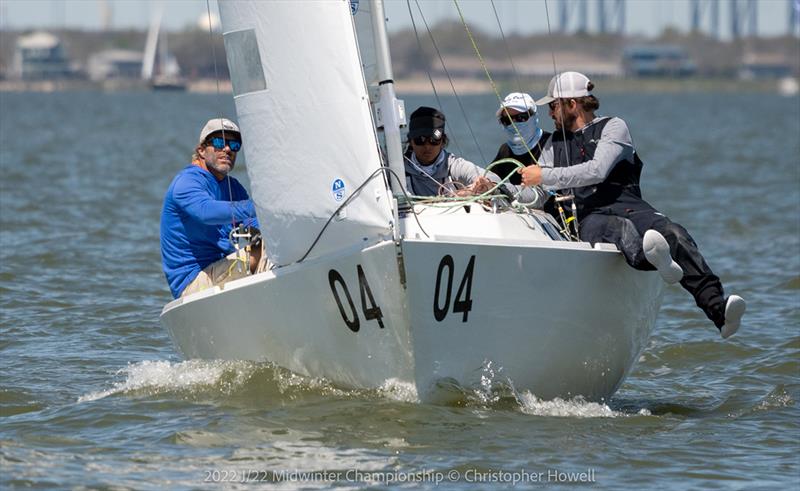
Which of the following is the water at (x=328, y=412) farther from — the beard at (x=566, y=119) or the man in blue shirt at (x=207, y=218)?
the beard at (x=566, y=119)

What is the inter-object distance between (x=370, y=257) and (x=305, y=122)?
0.74 m

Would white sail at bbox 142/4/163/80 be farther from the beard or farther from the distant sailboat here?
the beard

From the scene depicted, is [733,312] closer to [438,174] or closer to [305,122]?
[438,174]

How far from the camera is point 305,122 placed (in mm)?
6965

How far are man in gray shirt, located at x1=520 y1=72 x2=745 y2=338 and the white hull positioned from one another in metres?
0.24

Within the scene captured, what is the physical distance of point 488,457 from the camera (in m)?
6.77

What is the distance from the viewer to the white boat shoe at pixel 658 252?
707 cm

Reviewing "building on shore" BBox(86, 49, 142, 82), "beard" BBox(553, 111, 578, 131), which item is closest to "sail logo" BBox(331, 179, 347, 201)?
"beard" BBox(553, 111, 578, 131)

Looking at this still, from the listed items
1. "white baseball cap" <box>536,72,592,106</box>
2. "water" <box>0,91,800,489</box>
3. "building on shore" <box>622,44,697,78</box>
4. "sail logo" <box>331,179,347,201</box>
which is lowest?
"building on shore" <box>622,44,697,78</box>

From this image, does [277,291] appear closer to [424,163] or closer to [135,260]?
[424,163]

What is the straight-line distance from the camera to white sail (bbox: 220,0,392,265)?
6.83 meters

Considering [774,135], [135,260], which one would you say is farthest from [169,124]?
[135,260]

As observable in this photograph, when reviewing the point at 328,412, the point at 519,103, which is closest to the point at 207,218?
the point at 328,412

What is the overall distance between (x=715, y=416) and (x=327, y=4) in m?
3.12
